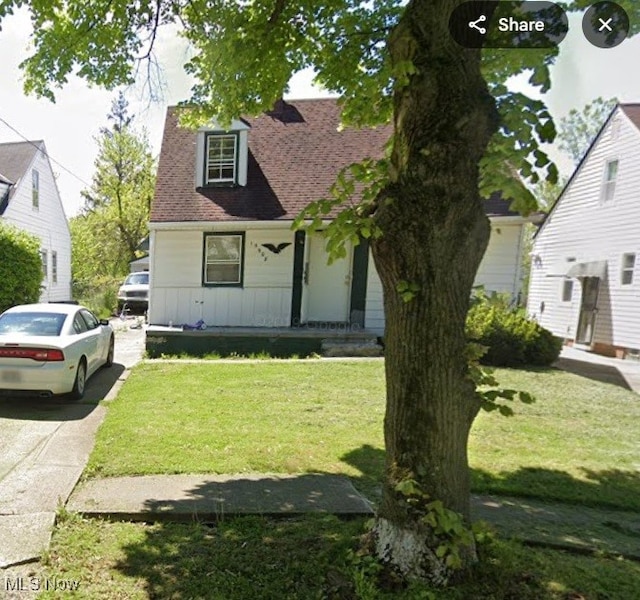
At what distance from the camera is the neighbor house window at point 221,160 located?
12.5 meters

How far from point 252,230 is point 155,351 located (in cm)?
411

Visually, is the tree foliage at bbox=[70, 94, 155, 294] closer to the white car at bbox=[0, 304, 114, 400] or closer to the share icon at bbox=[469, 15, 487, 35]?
the white car at bbox=[0, 304, 114, 400]

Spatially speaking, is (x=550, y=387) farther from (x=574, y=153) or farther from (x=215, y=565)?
(x=574, y=153)

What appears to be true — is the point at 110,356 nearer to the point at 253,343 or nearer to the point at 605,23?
the point at 253,343

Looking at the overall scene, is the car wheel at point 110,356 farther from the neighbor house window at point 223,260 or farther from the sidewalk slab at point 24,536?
the sidewalk slab at point 24,536

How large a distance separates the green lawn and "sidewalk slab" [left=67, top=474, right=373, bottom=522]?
0.23m

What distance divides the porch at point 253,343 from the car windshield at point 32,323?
11.9 feet

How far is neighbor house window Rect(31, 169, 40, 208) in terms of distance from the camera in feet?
65.3

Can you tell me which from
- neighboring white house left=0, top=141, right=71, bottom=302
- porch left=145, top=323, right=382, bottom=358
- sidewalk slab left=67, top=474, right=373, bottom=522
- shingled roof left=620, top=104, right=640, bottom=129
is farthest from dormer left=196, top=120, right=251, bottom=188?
shingled roof left=620, top=104, right=640, bottom=129

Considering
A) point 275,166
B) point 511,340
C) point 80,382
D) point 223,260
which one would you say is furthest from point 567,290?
point 80,382

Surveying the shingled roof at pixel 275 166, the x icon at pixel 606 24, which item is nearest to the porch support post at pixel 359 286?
the shingled roof at pixel 275 166

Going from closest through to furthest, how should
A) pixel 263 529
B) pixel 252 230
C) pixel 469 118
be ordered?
1. pixel 469 118
2. pixel 263 529
3. pixel 252 230

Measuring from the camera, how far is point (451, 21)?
249cm

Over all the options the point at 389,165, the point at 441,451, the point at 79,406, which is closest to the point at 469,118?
the point at 389,165
